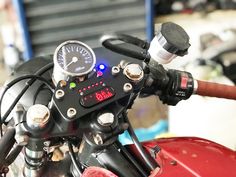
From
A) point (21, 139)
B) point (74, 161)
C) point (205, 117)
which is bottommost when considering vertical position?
point (205, 117)

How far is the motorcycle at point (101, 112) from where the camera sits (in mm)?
555

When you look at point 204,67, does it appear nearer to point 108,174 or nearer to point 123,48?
point 123,48

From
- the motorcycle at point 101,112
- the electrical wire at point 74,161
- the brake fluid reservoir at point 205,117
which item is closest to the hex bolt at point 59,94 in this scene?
the motorcycle at point 101,112

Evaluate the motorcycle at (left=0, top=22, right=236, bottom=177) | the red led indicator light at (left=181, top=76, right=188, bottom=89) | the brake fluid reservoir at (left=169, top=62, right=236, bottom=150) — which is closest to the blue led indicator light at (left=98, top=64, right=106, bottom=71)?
the motorcycle at (left=0, top=22, right=236, bottom=177)

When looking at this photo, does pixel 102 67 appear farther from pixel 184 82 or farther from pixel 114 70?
pixel 184 82

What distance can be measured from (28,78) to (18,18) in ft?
5.70

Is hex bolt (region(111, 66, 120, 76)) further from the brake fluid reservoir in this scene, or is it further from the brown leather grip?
the brake fluid reservoir

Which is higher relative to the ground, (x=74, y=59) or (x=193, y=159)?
(x=74, y=59)

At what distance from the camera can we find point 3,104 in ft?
2.35

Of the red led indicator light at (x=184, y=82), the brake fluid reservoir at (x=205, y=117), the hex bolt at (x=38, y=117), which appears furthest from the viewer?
the brake fluid reservoir at (x=205, y=117)

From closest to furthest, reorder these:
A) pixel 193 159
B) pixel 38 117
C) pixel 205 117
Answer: pixel 38 117 < pixel 193 159 < pixel 205 117

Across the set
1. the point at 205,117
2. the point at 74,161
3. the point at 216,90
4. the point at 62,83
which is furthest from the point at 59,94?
the point at 205,117

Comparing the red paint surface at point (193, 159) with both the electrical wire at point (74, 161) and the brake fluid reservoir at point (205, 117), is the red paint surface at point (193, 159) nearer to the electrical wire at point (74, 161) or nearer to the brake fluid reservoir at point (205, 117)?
the electrical wire at point (74, 161)

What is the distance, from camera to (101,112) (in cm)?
56
